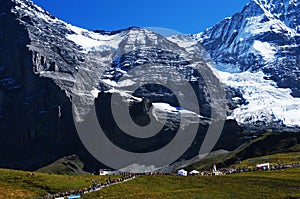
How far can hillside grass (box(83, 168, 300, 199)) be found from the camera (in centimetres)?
9938

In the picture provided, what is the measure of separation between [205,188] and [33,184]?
4280 cm

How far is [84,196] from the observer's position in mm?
105750

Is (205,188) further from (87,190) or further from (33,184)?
(33,184)

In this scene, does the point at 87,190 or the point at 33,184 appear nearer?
the point at 87,190

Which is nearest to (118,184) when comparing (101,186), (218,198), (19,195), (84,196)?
(101,186)

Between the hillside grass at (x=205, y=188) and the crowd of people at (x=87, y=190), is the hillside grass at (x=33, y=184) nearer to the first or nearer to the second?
the crowd of people at (x=87, y=190)

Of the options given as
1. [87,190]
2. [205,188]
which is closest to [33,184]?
[87,190]

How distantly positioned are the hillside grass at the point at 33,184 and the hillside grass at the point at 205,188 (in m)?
12.8

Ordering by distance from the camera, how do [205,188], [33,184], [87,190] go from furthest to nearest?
[33,184] → [87,190] → [205,188]

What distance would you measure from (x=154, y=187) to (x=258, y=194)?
24.5m

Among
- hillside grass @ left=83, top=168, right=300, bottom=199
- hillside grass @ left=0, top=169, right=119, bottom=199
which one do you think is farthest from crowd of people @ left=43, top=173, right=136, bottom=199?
hillside grass @ left=83, top=168, right=300, bottom=199

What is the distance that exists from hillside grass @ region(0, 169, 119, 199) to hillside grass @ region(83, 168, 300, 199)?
1278 centimetres

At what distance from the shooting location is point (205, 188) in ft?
355

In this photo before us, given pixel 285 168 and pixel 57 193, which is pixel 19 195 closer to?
pixel 57 193
